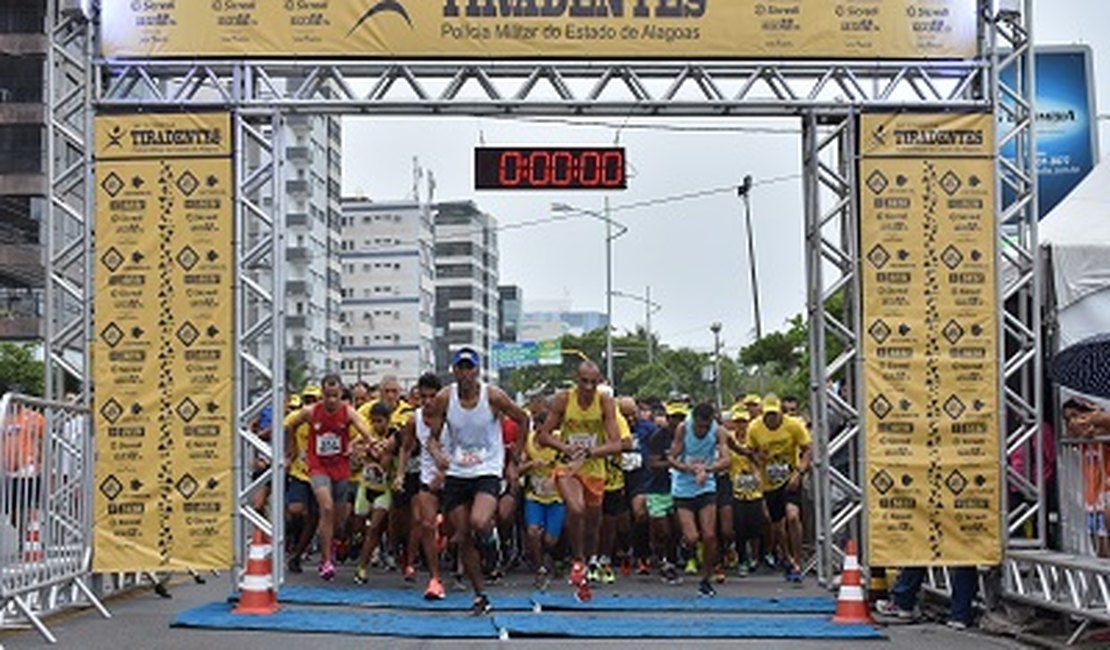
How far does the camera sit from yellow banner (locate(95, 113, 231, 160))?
1312 cm

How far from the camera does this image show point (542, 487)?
49.4 ft

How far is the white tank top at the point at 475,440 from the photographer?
1208 centimetres

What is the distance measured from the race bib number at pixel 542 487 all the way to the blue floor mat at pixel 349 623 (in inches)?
115

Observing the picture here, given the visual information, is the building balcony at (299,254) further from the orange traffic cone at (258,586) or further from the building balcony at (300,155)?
the orange traffic cone at (258,586)

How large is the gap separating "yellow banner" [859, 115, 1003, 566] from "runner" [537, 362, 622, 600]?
7.50ft

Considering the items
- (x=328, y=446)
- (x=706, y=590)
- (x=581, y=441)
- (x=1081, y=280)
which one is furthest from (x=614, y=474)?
(x=1081, y=280)

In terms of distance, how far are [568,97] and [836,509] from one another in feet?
18.1

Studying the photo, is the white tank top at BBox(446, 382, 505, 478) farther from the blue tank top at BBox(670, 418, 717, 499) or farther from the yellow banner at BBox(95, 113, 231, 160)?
the blue tank top at BBox(670, 418, 717, 499)

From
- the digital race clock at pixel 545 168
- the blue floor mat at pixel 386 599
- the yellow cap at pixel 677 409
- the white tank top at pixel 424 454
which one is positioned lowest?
the blue floor mat at pixel 386 599

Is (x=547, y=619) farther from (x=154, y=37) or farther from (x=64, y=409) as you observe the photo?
(x=154, y=37)

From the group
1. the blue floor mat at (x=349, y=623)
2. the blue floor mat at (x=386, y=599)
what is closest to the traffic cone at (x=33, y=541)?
the blue floor mat at (x=349, y=623)

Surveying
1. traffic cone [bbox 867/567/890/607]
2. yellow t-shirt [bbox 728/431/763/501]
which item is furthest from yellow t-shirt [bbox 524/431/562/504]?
traffic cone [bbox 867/567/890/607]

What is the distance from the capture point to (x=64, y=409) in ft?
40.4

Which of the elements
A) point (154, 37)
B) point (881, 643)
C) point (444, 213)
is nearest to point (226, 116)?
point (154, 37)
